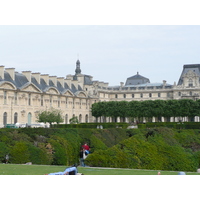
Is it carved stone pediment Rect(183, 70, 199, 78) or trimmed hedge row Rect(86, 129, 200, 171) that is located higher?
carved stone pediment Rect(183, 70, 199, 78)

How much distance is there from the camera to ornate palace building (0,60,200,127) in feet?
173

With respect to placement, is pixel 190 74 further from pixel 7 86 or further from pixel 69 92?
pixel 7 86

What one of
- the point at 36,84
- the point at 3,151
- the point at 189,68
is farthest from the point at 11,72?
the point at 189,68

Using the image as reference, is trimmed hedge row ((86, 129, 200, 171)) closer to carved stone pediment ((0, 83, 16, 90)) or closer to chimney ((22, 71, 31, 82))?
carved stone pediment ((0, 83, 16, 90))

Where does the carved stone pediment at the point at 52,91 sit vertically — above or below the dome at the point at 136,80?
below

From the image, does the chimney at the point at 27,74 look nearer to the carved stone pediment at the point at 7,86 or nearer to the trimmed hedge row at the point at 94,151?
the carved stone pediment at the point at 7,86

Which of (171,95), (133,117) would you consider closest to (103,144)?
(133,117)

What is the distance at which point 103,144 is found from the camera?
2566cm

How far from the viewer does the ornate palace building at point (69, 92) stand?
52769 millimetres

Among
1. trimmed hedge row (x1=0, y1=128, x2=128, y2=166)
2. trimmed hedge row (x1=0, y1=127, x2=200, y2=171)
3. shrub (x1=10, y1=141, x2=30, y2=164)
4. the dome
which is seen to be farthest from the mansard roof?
shrub (x1=10, y1=141, x2=30, y2=164)

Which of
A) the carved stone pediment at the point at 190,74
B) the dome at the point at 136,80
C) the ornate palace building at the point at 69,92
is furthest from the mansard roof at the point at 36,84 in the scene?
the carved stone pediment at the point at 190,74

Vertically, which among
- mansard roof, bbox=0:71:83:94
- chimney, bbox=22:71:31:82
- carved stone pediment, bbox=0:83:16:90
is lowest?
carved stone pediment, bbox=0:83:16:90
